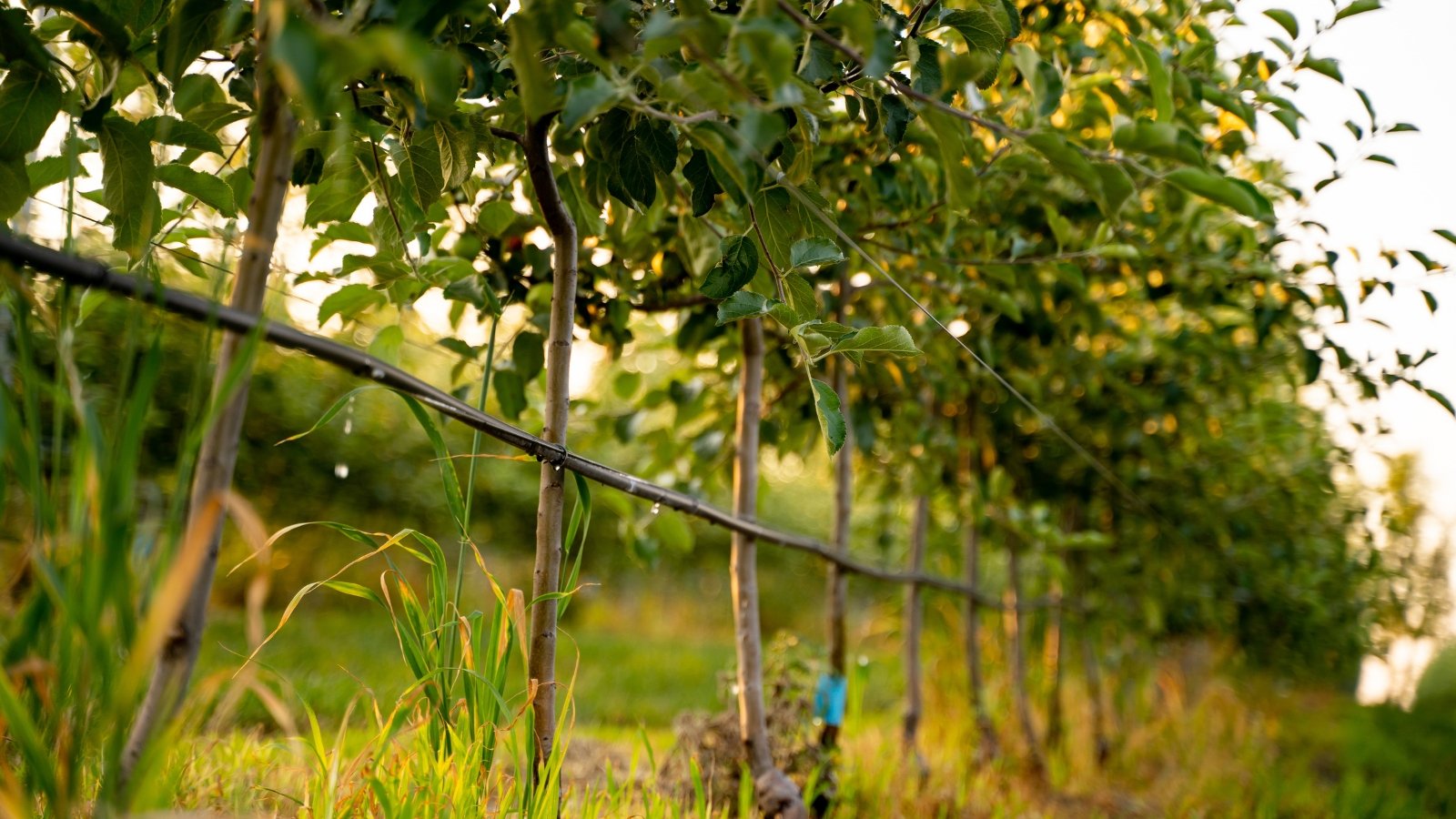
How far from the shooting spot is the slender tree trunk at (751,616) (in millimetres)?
1346

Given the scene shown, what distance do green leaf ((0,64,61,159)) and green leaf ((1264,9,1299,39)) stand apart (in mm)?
1276

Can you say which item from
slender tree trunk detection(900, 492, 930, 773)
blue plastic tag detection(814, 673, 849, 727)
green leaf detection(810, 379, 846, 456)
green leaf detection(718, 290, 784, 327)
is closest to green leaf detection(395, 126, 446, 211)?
green leaf detection(718, 290, 784, 327)

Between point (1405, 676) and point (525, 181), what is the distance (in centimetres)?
668

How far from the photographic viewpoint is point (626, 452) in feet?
29.3

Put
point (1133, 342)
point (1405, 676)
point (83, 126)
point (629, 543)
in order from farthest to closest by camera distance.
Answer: point (1405, 676)
point (1133, 342)
point (629, 543)
point (83, 126)

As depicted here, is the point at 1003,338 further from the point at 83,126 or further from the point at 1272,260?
the point at 83,126

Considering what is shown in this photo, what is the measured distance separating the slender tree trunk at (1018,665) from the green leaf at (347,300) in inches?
85.2

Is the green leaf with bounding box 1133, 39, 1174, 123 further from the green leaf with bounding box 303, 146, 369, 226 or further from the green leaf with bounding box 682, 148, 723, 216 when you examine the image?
the green leaf with bounding box 303, 146, 369, 226

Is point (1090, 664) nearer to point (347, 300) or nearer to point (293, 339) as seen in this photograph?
point (347, 300)

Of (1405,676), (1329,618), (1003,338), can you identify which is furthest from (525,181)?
(1405,676)

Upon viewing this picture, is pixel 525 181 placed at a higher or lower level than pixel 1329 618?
higher

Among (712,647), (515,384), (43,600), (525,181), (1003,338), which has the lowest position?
(712,647)

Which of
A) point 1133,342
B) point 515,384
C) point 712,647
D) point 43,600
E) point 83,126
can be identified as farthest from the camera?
point 712,647

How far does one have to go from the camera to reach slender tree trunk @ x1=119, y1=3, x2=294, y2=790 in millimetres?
606
